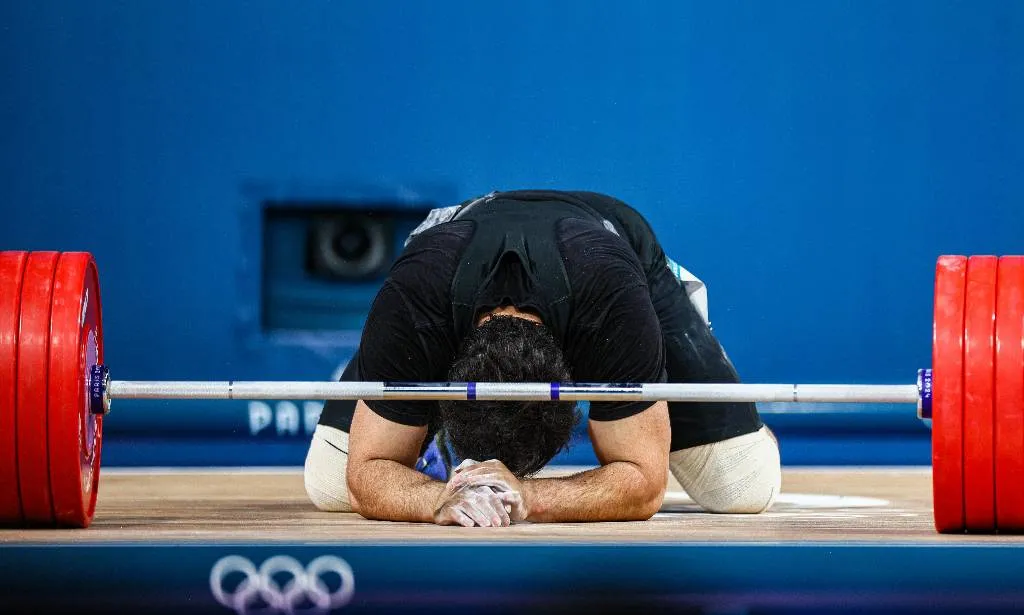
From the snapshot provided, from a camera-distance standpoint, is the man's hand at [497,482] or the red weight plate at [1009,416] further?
the man's hand at [497,482]

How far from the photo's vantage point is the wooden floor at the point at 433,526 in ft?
5.75

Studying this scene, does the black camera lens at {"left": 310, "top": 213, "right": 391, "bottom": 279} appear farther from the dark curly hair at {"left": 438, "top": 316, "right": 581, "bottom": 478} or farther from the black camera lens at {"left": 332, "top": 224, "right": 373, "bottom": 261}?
the dark curly hair at {"left": 438, "top": 316, "right": 581, "bottom": 478}

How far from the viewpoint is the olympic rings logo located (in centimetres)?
162

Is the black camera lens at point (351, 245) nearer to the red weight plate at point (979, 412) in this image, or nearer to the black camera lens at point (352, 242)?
the black camera lens at point (352, 242)

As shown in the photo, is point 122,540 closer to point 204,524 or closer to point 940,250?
point 204,524


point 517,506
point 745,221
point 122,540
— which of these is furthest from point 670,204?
point 122,540

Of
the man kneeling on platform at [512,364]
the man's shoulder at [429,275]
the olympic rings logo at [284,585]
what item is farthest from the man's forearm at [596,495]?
the olympic rings logo at [284,585]

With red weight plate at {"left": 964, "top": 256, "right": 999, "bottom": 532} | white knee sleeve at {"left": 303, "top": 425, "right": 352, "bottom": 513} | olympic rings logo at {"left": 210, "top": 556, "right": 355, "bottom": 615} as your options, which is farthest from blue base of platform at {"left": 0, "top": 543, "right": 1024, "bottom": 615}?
A: white knee sleeve at {"left": 303, "top": 425, "right": 352, "bottom": 513}

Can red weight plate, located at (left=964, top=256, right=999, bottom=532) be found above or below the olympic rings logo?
above

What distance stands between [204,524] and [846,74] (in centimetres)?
243

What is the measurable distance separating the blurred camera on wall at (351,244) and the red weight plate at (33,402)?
1.97 m

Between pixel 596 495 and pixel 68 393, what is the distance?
0.74 metres

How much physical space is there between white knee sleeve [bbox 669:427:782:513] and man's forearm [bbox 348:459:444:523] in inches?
25.5

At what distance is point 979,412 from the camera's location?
1772mm
